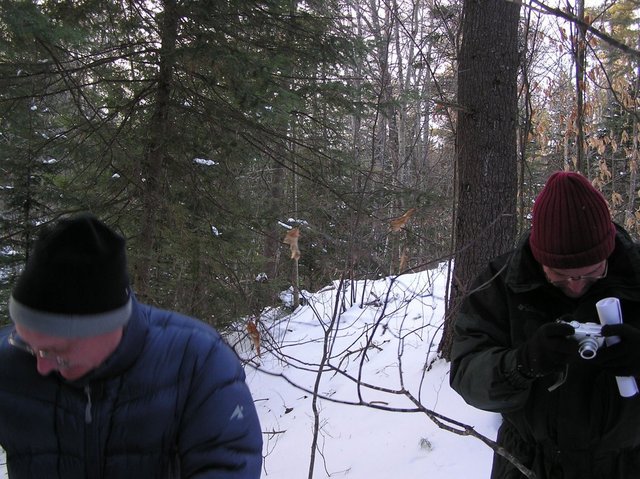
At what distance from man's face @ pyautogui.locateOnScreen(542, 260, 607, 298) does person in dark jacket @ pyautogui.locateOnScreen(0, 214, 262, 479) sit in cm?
106

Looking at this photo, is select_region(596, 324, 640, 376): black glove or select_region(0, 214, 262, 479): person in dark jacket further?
select_region(596, 324, 640, 376): black glove

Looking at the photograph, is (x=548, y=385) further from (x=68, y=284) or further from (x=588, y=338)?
(x=68, y=284)

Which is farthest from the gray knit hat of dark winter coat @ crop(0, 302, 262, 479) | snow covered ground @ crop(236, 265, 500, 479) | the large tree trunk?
the large tree trunk

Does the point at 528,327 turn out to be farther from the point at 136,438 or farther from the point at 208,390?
the point at 136,438

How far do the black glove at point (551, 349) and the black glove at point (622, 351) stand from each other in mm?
85

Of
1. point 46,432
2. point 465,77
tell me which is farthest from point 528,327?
point 465,77

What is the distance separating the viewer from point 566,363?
134cm

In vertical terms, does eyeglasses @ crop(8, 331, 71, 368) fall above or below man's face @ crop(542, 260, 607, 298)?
below

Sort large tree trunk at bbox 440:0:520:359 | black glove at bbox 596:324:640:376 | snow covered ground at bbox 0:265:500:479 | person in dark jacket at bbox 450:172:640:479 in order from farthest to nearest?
large tree trunk at bbox 440:0:520:359 < snow covered ground at bbox 0:265:500:479 < person in dark jacket at bbox 450:172:640:479 < black glove at bbox 596:324:640:376

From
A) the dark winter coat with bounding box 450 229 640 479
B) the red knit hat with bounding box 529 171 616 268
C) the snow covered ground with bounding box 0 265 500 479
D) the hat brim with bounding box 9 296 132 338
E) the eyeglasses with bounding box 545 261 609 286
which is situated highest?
the red knit hat with bounding box 529 171 616 268

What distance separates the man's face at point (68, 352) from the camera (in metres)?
1.15

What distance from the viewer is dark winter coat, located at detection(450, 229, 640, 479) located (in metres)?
1.45

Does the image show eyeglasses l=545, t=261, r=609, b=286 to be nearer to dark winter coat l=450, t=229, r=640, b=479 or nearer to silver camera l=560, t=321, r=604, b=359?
dark winter coat l=450, t=229, r=640, b=479

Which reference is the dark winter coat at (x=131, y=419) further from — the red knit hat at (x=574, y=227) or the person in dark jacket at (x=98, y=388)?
the red knit hat at (x=574, y=227)
